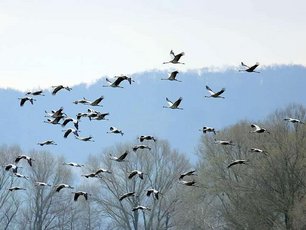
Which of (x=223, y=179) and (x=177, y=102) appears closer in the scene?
(x=177, y=102)

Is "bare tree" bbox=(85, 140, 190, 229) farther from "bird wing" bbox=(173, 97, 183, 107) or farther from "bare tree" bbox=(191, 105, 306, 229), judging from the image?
"bird wing" bbox=(173, 97, 183, 107)

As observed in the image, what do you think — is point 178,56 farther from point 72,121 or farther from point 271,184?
point 271,184

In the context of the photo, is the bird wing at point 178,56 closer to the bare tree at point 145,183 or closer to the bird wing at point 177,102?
the bird wing at point 177,102

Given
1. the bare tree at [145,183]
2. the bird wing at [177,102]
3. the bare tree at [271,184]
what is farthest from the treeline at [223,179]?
the bird wing at [177,102]

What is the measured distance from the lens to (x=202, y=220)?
54562 millimetres

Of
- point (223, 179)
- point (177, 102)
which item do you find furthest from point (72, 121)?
point (223, 179)

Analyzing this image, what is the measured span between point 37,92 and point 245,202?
25.2 meters

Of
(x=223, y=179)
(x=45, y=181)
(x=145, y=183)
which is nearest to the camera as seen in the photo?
(x=223, y=179)

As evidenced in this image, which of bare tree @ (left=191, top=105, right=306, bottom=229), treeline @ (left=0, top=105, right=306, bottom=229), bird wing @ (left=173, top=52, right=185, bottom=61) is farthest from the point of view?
treeline @ (left=0, top=105, right=306, bottom=229)

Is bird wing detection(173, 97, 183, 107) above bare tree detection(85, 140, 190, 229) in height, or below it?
above

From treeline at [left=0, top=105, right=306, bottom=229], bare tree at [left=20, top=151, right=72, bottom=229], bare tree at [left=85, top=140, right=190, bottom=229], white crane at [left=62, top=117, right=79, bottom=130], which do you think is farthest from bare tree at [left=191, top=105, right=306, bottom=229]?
bare tree at [left=20, top=151, right=72, bottom=229]

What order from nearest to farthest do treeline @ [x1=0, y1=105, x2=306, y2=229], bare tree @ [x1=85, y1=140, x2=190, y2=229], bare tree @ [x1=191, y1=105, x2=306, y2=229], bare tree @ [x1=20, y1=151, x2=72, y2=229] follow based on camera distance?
1. bare tree @ [x1=191, y1=105, x2=306, y2=229]
2. treeline @ [x1=0, y1=105, x2=306, y2=229]
3. bare tree @ [x1=85, y1=140, x2=190, y2=229]
4. bare tree @ [x1=20, y1=151, x2=72, y2=229]

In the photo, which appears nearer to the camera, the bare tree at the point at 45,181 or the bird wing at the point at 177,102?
the bird wing at the point at 177,102

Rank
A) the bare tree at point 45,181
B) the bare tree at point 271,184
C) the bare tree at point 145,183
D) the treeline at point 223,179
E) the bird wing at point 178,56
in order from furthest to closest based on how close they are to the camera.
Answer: the bare tree at point 45,181
the bare tree at point 145,183
the treeline at point 223,179
the bare tree at point 271,184
the bird wing at point 178,56
